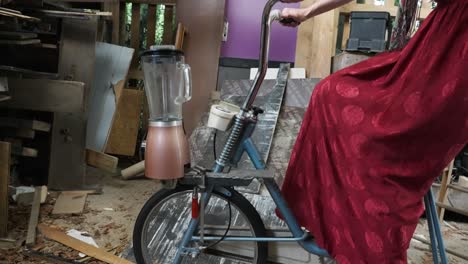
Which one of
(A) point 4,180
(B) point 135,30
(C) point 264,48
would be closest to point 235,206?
(C) point 264,48

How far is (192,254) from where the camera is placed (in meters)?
1.54

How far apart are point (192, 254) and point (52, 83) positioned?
1.50 metres

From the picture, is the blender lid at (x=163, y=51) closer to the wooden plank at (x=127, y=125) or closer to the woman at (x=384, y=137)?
the woman at (x=384, y=137)

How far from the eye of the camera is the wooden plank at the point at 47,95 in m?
2.32

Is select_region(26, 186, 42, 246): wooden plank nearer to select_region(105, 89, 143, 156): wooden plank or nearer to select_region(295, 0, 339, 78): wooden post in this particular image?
select_region(105, 89, 143, 156): wooden plank

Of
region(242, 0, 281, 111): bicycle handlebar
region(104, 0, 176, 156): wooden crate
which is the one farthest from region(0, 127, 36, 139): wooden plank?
region(242, 0, 281, 111): bicycle handlebar

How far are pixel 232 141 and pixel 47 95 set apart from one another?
1.53 metres

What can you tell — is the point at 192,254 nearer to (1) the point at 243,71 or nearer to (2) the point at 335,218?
(2) the point at 335,218

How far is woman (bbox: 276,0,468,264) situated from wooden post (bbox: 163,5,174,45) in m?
1.80

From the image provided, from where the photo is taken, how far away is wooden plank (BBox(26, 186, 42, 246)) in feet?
6.18

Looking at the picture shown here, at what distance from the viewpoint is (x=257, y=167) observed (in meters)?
1.47

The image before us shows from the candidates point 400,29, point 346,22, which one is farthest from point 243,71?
point 400,29

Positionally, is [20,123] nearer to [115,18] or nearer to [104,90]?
[104,90]

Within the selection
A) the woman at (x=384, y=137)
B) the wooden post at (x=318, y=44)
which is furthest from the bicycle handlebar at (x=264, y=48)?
the wooden post at (x=318, y=44)
